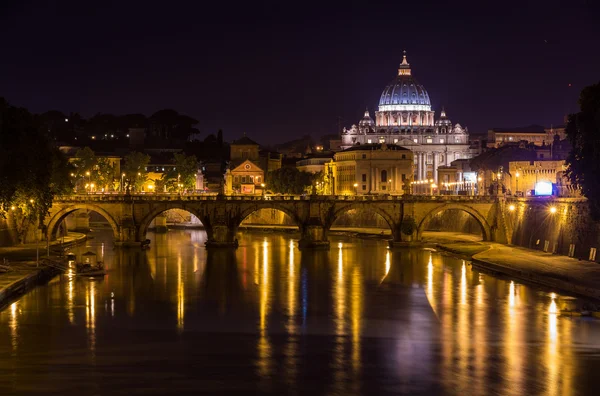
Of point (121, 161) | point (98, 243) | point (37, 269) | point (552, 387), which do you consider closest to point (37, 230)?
point (98, 243)

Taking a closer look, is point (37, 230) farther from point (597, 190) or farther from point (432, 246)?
point (597, 190)

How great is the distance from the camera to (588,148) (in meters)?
52.5

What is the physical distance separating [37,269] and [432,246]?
3681 centimetres

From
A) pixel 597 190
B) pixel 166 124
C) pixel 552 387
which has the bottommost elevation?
pixel 552 387

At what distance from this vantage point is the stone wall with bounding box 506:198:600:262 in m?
61.3

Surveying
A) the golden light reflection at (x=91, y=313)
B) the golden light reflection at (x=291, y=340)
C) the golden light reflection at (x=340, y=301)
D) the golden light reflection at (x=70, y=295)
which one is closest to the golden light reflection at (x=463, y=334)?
the golden light reflection at (x=340, y=301)

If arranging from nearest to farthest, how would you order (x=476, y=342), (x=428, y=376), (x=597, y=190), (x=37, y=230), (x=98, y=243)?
(x=428, y=376) < (x=476, y=342) < (x=597, y=190) < (x=37, y=230) < (x=98, y=243)

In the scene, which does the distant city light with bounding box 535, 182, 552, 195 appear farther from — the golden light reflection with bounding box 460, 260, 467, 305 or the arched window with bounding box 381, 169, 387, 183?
the arched window with bounding box 381, 169, 387, 183

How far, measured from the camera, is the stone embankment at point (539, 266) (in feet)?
169

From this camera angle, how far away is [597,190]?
5172 cm

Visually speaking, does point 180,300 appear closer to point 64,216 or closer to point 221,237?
point 221,237

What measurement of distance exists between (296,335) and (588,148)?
21.0 meters

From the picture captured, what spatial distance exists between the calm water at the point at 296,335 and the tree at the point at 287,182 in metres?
70.5

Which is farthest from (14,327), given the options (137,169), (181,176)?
(137,169)
